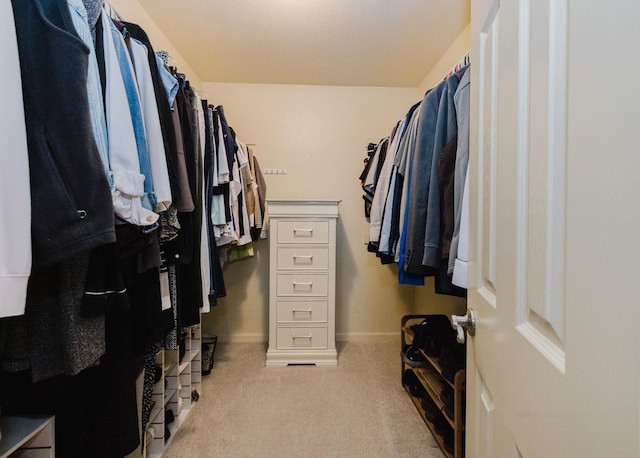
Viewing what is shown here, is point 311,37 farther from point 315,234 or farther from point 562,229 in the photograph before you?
point 562,229

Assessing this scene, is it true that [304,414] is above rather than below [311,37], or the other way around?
below

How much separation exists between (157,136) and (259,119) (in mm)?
1718

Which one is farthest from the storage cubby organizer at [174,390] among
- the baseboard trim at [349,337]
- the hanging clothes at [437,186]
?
the hanging clothes at [437,186]

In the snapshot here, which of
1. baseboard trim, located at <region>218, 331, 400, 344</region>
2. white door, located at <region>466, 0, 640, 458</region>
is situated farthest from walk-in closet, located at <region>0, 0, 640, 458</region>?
baseboard trim, located at <region>218, 331, 400, 344</region>

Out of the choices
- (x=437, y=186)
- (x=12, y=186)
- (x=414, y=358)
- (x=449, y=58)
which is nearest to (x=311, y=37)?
(x=449, y=58)

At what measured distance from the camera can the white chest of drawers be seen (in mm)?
2012

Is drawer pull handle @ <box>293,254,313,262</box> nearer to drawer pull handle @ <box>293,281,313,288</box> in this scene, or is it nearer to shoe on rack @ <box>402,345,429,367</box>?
drawer pull handle @ <box>293,281,313,288</box>

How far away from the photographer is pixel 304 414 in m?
1.48

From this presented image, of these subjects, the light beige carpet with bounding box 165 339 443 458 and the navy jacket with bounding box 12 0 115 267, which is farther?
the light beige carpet with bounding box 165 339 443 458

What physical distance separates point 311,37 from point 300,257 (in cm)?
142

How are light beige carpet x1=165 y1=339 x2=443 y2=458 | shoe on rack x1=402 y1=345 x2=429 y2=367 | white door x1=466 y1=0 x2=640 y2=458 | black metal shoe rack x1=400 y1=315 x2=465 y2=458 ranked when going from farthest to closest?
shoe on rack x1=402 y1=345 x2=429 y2=367
light beige carpet x1=165 y1=339 x2=443 y2=458
black metal shoe rack x1=400 y1=315 x2=465 y2=458
white door x1=466 y1=0 x2=640 y2=458

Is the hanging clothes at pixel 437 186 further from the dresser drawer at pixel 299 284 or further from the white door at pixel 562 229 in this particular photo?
the dresser drawer at pixel 299 284

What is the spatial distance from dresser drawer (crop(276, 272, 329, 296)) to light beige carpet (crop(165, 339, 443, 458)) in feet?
1.69

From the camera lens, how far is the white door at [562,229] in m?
0.26
